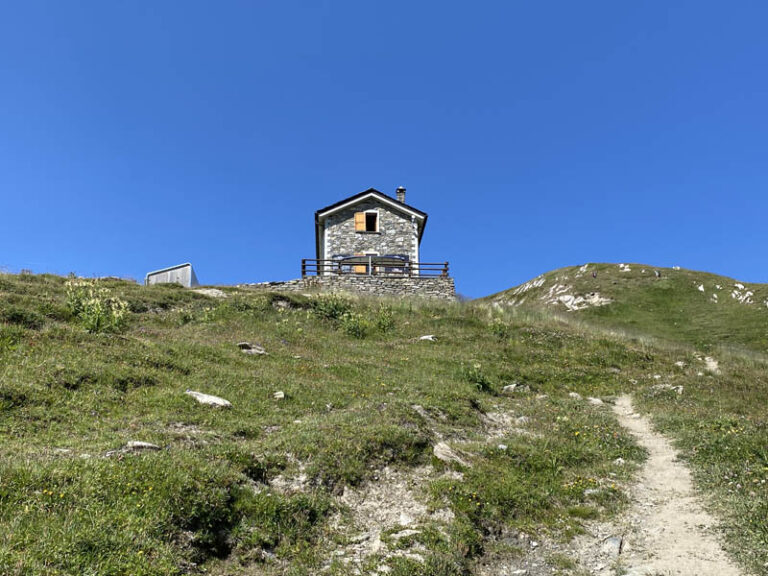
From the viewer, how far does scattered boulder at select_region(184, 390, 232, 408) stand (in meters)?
11.2

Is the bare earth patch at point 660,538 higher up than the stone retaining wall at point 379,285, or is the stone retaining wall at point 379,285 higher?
the stone retaining wall at point 379,285

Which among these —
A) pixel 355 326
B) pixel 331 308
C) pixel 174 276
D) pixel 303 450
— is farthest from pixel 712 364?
pixel 174 276

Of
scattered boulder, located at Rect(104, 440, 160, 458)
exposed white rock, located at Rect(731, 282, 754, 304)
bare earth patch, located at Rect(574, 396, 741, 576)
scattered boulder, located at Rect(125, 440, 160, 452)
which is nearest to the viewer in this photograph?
bare earth patch, located at Rect(574, 396, 741, 576)

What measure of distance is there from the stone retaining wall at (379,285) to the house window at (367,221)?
7.15 meters

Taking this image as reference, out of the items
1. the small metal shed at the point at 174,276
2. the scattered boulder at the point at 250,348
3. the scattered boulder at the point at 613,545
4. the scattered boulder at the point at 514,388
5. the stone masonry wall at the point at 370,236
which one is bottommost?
the scattered boulder at the point at 613,545

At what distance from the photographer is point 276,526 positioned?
22.8ft

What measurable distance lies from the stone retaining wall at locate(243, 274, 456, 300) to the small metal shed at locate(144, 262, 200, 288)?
5.25m

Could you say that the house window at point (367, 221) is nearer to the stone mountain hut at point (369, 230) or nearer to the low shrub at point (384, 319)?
the stone mountain hut at point (369, 230)

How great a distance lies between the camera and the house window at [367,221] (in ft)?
142

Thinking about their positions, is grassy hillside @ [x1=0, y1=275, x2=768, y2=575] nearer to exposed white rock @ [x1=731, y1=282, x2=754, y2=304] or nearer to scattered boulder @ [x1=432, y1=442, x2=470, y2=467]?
scattered boulder @ [x1=432, y1=442, x2=470, y2=467]

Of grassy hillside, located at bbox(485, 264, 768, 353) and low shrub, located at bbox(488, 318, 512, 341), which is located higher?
grassy hillside, located at bbox(485, 264, 768, 353)

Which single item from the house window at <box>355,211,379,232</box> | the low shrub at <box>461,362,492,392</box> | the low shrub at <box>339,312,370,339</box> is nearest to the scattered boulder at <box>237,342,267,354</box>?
the low shrub at <box>339,312,370,339</box>

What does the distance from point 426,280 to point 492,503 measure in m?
29.9

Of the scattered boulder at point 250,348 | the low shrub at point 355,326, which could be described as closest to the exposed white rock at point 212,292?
the low shrub at point 355,326
